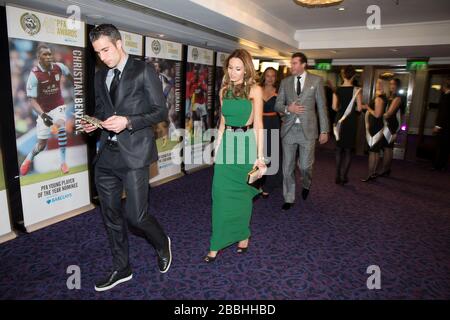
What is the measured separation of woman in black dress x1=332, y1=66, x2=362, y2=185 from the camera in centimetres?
519

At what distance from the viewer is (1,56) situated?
9.87ft

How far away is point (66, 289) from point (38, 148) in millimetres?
1725

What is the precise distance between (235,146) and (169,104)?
3016 millimetres

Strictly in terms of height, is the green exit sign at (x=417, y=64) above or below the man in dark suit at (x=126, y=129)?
above

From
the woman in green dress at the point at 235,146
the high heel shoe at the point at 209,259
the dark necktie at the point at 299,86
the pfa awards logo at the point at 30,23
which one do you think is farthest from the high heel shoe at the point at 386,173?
the pfa awards logo at the point at 30,23

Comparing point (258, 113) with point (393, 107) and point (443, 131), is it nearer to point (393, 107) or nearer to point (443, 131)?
point (393, 107)

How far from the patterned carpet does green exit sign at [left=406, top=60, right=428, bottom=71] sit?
15.9 feet

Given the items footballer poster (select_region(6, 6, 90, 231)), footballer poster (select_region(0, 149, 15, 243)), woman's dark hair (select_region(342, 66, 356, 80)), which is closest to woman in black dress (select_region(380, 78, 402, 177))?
woman's dark hair (select_region(342, 66, 356, 80))

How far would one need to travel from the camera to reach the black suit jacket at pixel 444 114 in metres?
6.60

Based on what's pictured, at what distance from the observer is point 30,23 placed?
322cm

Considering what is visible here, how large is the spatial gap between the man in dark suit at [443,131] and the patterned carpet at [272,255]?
268cm

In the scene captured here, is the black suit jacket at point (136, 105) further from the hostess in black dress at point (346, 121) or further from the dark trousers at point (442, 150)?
the dark trousers at point (442, 150)
